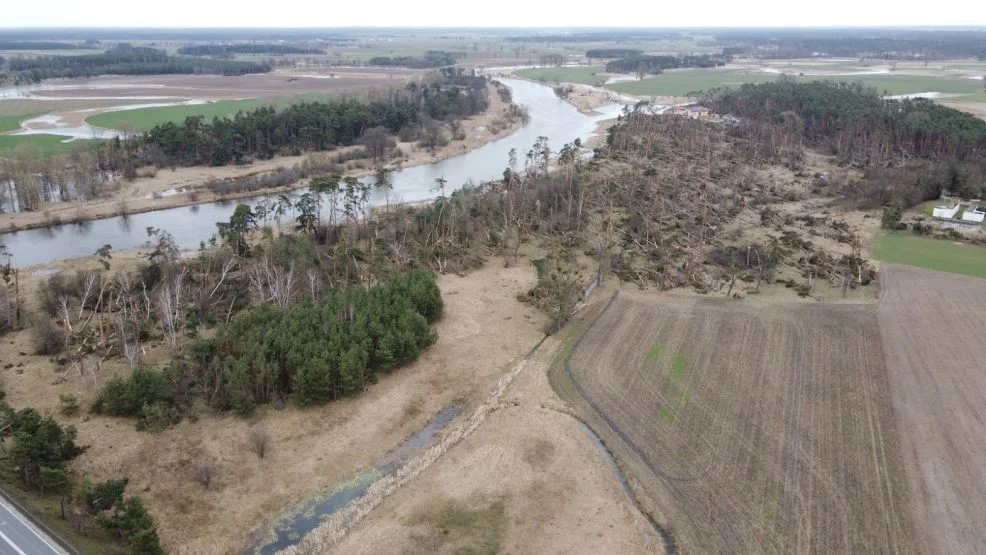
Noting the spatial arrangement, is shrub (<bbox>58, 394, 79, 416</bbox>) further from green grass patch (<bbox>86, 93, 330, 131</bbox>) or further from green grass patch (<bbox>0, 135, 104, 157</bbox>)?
green grass patch (<bbox>86, 93, 330, 131</bbox>)

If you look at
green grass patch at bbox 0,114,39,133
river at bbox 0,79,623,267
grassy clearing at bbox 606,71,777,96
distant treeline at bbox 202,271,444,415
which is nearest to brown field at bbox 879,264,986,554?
distant treeline at bbox 202,271,444,415

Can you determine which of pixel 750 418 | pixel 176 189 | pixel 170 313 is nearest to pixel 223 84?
pixel 176 189

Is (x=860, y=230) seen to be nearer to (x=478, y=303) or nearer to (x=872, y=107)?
(x=478, y=303)

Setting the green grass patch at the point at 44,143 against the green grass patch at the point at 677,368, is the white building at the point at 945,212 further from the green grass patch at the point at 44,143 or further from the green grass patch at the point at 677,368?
the green grass patch at the point at 44,143

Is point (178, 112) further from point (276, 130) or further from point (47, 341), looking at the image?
point (47, 341)

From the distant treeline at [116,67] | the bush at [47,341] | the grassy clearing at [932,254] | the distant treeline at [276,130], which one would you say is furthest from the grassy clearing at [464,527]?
the distant treeline at [116,67]

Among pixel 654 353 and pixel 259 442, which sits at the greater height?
pixel 654 353
